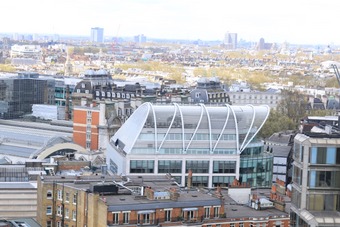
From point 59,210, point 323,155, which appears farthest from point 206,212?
point 323,155

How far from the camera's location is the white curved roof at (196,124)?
74375 millimetres

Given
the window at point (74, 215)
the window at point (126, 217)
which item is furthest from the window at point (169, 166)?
the window at point (126, 217)

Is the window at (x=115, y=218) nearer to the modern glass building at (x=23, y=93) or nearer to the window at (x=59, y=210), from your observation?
the window at (x=59, y=210)

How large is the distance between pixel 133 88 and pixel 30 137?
2979 cm

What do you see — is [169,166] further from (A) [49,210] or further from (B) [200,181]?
(A) [49,210]

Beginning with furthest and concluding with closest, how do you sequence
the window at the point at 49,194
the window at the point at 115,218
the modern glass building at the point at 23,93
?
the modern glass building at the point at 23,93 < the window at the point at 49,194 < the window at the point at 115,218

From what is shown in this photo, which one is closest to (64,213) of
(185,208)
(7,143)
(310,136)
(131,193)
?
(131,193)

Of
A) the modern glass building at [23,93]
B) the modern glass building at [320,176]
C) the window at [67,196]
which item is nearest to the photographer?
the modern glass building at [320,176]

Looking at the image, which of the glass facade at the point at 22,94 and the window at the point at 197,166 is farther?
the glass facade at the point at 22,94

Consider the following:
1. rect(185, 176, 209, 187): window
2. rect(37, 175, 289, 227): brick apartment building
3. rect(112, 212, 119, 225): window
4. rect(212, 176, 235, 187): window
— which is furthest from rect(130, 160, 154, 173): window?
rect(112, 212, 119, 225): window

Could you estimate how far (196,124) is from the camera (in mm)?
75125

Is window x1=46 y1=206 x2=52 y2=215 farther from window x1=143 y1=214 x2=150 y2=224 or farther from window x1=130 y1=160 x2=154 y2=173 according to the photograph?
window x1=130 y1=160 x2=154 y2=173

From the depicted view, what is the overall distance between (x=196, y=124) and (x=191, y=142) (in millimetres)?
1496

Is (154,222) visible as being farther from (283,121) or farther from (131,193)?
(283,121)
